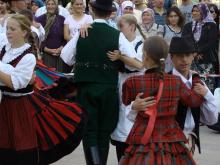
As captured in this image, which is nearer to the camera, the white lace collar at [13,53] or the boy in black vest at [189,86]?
the boy in black vest at [189,86]

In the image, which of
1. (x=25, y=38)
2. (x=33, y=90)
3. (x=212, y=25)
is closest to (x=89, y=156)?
(x=33, y=90)

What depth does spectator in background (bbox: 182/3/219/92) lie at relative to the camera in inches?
359

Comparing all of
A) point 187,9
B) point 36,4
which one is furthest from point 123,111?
point 36,4

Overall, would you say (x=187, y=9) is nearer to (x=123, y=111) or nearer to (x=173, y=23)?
(x=173, y=23)

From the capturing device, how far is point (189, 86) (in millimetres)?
3820

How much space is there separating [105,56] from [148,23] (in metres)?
4.17

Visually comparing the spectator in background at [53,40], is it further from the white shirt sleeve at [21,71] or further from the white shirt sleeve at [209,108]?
the white shirt sleeve at [209,108]

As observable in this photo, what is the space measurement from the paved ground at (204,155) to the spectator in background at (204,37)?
2.00 meters

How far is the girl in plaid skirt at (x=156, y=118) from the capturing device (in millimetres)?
3521

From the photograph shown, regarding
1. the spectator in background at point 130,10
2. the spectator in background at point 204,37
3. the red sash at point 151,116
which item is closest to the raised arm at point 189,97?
the red sash at point 151,116

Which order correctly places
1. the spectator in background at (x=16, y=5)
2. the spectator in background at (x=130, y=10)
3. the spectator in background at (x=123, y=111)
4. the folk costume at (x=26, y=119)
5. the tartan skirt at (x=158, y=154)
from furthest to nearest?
the spectator in background at (x=130, y=10)
the spectator in background at (x=16, y=5)
the spectator in background at (x=123, y=111)
the folk costume at (x=26, y=119)
the tartan skirt at (x=158, y=154)

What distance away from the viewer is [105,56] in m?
4.82

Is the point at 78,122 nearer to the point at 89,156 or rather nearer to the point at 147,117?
the point at 89,156

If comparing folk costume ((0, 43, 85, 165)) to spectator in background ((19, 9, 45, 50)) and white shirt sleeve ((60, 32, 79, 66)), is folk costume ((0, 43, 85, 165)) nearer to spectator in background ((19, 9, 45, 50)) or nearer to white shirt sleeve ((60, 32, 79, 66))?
white shirt sleeve ((60, 32, 79, 66))
